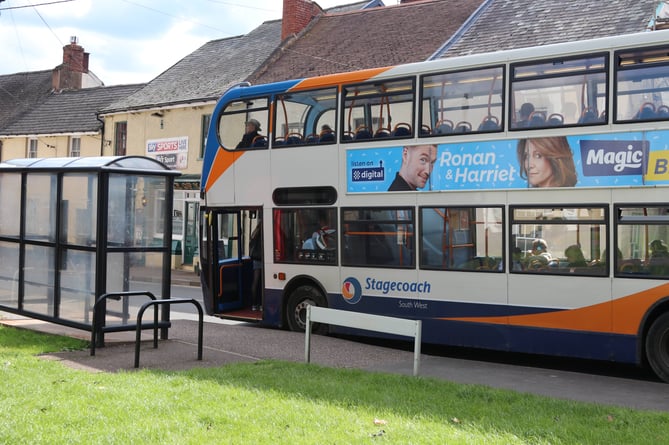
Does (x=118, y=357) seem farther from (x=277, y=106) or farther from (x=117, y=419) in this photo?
(x=277, y=106)

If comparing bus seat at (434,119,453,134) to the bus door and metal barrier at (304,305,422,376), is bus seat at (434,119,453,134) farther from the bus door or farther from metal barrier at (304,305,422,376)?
the bus door

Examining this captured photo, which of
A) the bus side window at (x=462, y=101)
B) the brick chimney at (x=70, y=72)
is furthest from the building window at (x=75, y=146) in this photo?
the bus side window at (x=462, y=101)

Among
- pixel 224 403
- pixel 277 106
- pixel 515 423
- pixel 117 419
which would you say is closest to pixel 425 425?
pixel 515 423

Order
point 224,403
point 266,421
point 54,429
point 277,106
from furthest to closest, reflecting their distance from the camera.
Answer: point 277,106 → point 224,403 → point 266,421 → point 54,429

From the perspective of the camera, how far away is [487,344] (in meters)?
10.5

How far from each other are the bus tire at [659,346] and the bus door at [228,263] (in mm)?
6977

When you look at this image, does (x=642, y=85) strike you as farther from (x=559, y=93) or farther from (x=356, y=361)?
(x=356, y=361)

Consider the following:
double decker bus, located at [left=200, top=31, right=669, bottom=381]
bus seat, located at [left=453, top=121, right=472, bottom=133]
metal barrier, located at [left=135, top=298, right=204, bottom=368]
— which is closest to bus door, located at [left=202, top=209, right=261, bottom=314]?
double decker bus, located at [left=200, top=31, right=669, bottom=381]

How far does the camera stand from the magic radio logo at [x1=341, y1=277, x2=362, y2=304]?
39.4 feet

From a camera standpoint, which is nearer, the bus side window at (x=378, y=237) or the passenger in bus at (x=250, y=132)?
the bus side window at (x=378, y=237)

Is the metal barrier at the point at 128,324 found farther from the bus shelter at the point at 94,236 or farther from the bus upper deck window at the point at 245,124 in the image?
the bus upper deck window at the point at 245,124

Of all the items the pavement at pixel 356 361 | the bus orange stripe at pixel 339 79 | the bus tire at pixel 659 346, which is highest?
the bus orange stripe at pixel 339 79

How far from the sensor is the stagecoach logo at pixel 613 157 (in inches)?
370

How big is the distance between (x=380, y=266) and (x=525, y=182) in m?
2.63
